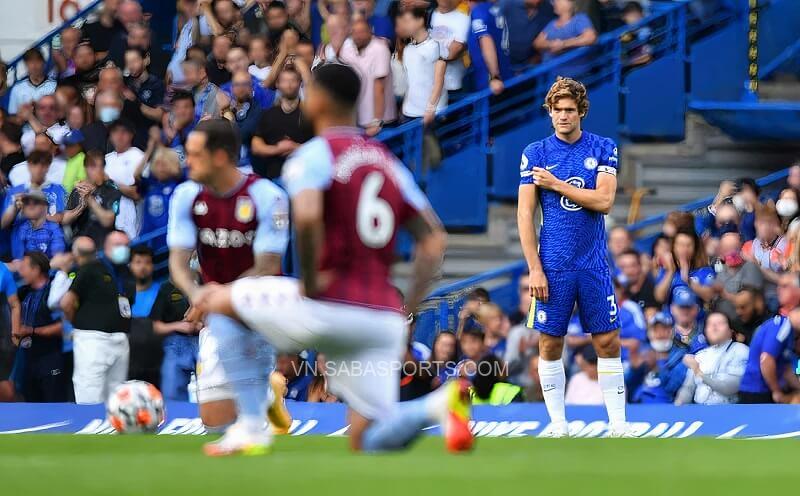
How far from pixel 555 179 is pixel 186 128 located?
7667mm

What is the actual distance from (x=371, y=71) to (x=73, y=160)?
3.34 metres

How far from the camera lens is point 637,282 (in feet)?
45.5

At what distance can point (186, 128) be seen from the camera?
16.7m

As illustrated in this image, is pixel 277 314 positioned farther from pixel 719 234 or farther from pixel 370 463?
pixel 719 234

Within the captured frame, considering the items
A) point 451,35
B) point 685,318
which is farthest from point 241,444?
point 451,35

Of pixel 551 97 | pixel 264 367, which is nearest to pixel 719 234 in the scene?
pixel 551 97

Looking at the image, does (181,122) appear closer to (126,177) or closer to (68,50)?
(126,177)

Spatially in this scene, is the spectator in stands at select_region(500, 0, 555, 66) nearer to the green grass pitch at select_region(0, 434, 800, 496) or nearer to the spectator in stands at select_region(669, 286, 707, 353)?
the spectator in stands at select_region(669, 286, 707, 353)

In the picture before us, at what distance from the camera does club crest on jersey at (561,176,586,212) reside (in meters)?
9.85

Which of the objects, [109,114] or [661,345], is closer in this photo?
[661,345]

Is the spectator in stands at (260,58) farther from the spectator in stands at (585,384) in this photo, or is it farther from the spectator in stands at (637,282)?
the spectator in stands at (585,384)

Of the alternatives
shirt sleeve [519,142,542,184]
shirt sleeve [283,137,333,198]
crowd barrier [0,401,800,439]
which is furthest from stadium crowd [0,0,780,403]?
shirt sleeve [283,137,333,198]

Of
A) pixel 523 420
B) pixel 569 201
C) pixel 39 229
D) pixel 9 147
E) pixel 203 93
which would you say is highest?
pixel 203 93

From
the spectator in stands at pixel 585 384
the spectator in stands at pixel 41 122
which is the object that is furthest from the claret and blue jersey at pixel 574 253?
the spectator in stands at pixel 41 122
